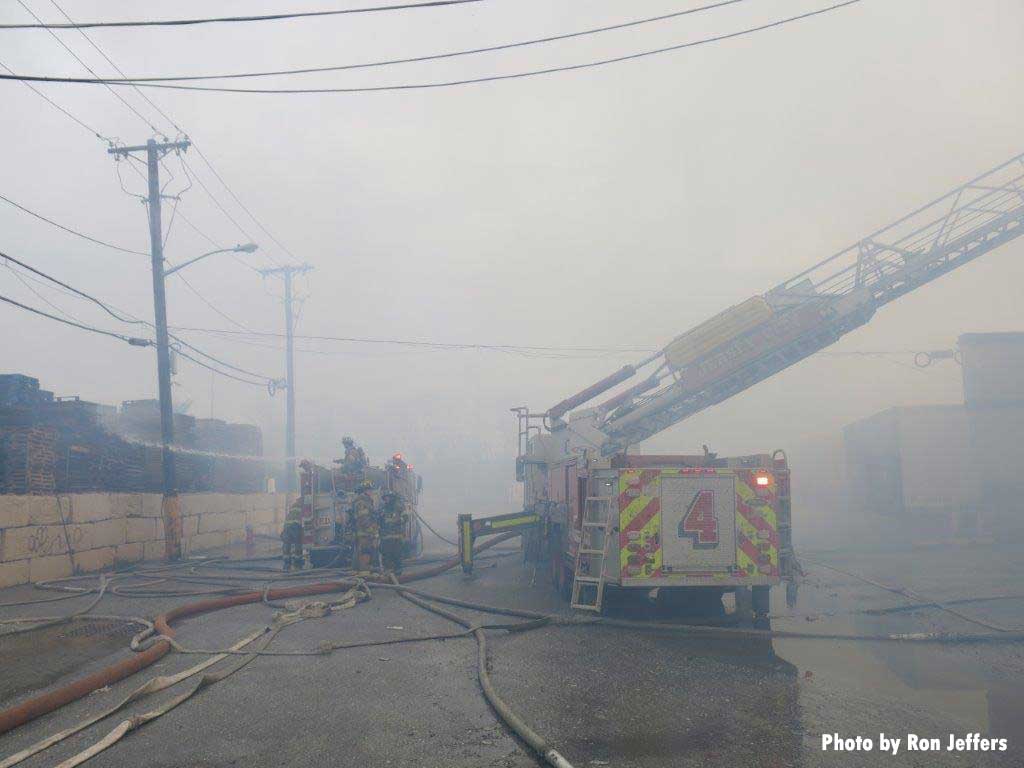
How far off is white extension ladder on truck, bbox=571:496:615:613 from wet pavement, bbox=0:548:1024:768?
594 millimetres

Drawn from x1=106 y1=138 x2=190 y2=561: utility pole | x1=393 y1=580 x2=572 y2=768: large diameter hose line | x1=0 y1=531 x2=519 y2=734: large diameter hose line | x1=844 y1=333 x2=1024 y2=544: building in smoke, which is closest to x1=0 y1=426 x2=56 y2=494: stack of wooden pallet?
x1=106 y1=138 x2=190 y2=561: utility pole

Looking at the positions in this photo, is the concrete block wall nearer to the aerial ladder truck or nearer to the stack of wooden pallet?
the stack of wooden pallet

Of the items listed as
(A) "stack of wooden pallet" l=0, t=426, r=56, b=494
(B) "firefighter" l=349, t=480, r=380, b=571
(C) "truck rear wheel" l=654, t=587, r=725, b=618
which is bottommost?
(C) "truck rear wheel" l=654, t=587, r=725, b=618

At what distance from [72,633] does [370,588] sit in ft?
14.9

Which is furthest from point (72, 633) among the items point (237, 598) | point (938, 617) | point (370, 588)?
point (938, 617)

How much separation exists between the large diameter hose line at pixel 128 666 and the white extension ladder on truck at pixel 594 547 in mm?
4462

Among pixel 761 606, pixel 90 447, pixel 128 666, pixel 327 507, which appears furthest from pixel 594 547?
pixel 90 447

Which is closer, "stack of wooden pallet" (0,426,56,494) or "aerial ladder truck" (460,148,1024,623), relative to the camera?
"aerial ladder truck" (460,148,1024,623)

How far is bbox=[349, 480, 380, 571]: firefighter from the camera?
562 inches

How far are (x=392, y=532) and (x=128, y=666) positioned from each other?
729cm

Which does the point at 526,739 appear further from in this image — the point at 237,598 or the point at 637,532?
the point at 237,598

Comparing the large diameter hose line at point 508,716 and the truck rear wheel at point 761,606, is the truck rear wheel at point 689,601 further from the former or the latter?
the large diameter hose line at point 508,716

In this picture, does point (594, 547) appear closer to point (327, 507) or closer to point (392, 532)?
point (392, 532)

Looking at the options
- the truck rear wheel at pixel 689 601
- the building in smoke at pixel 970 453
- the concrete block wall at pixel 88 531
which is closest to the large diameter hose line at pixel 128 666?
the truck rear wheel at pixel 689 601
